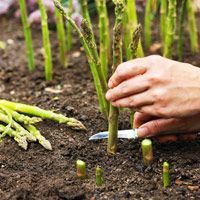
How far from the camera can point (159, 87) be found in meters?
1.91

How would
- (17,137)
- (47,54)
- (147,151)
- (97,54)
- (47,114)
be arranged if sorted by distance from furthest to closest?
(47,54) < (47,114) < (17,137) < (97,54) < (147,151)

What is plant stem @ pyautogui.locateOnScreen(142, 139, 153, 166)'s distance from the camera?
2024 millimetres

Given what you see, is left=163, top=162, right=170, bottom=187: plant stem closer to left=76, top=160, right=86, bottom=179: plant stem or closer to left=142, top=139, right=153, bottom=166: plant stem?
left=142, top=139, right=153, bottom=166: plant stem

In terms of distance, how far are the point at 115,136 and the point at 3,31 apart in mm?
1823

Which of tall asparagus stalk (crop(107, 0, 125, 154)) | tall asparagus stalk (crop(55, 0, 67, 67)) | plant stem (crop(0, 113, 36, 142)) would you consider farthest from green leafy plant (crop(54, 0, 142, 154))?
tall asparagus stalk (crop(55, 0, 67, 67))

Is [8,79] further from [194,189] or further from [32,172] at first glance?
[194,189]

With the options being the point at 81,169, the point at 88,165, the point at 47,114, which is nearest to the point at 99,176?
the point at 81,169

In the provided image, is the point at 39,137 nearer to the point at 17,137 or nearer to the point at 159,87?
the point at 17,137

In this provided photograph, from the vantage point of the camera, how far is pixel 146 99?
6.31 feet

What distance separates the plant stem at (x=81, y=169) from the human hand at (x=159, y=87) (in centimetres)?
24

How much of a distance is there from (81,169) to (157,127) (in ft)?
0.99

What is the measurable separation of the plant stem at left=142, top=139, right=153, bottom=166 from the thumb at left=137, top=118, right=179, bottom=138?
5 centimetres

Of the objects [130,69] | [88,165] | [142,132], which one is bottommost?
[88,165]

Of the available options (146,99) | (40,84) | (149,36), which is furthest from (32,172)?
(149,36)
